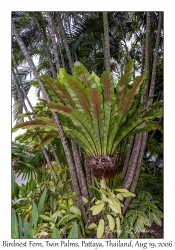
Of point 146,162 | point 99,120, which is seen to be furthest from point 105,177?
point 146,162

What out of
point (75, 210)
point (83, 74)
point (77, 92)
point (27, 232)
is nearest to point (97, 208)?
point (75, 210)

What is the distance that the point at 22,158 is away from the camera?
2352 millimetres

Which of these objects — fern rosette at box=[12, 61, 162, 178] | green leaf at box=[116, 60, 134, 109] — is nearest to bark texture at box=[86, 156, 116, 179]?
fern rosette at box=[12, 61, 162, 178]

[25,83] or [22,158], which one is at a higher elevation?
[25,83]

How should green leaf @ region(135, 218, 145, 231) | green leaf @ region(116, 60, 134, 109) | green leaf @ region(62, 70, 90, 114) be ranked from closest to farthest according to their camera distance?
green leaf @ region(62, 70, 90, 114)
green leaf @ region(116, 60, 134, 109)
green leaf @ region(135, 218, 145, 231)

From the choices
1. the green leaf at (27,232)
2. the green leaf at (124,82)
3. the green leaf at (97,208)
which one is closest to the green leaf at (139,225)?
the green leaf at (97,208)

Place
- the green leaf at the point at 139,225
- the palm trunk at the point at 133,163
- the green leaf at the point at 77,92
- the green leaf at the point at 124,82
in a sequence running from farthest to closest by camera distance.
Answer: the palm trunk at the point at 133,163
the green leaf at the point at 139,225
the green leaf at the point at 124,82
the green leaf at the point at 77,92

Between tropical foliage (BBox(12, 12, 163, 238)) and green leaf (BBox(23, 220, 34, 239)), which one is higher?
tropical foliage (BBox(12, 12, 163, 238))

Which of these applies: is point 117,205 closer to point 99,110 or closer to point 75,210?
point 75,210

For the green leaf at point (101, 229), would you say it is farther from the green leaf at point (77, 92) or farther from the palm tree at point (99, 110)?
the green leaf at point (77, 92)

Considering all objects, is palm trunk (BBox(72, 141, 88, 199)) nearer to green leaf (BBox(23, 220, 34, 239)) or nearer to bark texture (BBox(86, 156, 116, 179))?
bark texture (BBox(86, 156, 116, 179))

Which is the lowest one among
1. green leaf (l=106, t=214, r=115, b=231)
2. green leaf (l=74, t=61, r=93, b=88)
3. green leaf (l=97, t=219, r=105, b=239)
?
green leaf (l=97, t=219, r=105, b=239)

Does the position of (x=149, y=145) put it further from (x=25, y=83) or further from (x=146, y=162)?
(x=25, y=83)
